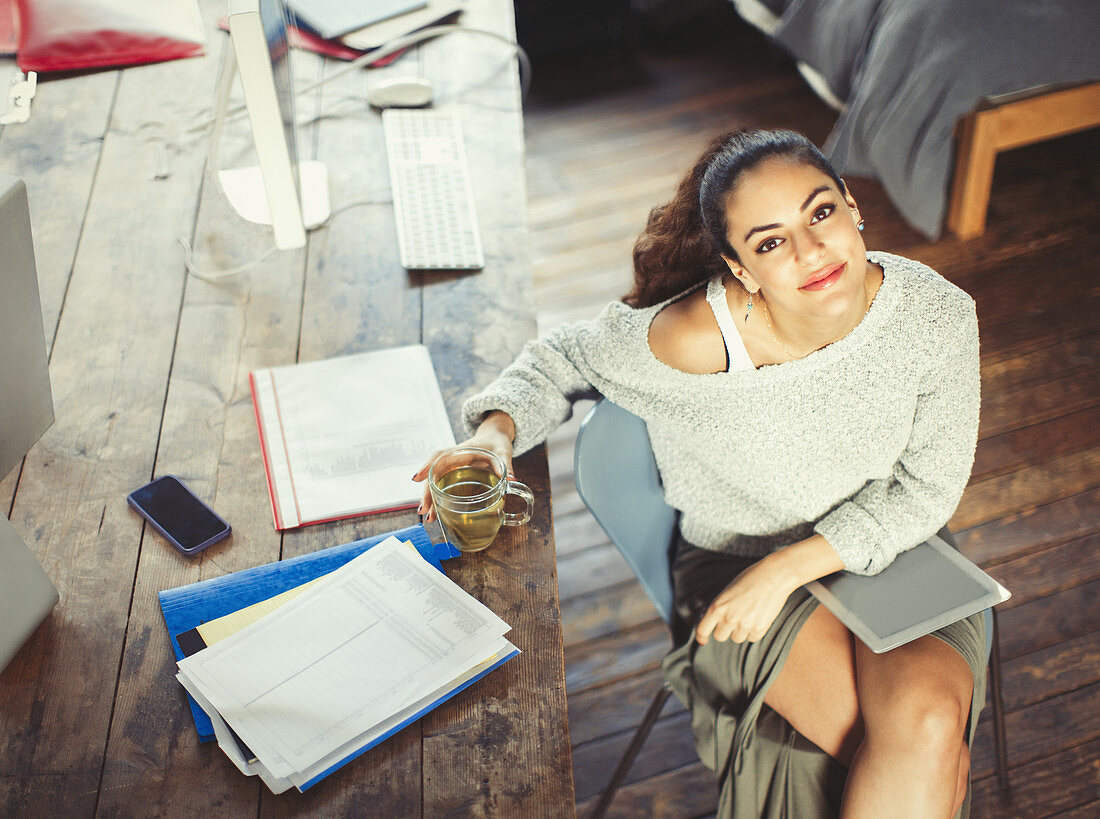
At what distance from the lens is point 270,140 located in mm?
1407

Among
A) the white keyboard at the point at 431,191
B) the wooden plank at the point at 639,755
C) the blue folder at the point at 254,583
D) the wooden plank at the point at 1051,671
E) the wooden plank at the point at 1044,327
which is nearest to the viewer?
the blue folder at the point at 254,583

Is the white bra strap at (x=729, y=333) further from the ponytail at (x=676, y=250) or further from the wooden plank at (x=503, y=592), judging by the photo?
the wooden plank at (x=503, y=592)

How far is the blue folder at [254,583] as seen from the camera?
3.53 feet

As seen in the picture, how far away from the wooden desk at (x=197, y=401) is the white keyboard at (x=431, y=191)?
30 mm

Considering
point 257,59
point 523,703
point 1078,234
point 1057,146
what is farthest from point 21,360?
point 1057,146

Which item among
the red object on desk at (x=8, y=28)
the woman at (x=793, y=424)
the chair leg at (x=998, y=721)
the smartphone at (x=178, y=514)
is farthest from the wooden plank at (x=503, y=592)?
the red object on desk at (x=8, y=28)

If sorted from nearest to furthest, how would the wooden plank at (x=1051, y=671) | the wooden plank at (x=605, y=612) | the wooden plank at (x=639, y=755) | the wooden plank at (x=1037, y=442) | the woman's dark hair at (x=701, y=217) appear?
the woman's dark hair at (x=701, y=217) → the wooden plank at (x=639, y=755) → the wooden plank at (x=1051, y=671) → the wooden plank at (x=605, y=612) → the wooden plank at (x=1037, y=442)

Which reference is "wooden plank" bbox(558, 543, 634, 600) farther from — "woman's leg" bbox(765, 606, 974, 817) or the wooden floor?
"woman's leg" bbox(765, 606, 974, 817)

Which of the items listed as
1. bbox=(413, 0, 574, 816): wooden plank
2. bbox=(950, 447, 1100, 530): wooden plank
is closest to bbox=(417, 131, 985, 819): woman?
bbox=(413, 0, 574, 816): wooden plank

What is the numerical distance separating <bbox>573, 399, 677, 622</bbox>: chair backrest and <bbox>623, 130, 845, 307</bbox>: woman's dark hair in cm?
18

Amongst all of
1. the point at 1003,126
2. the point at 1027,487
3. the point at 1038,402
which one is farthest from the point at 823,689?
the point at 1003,126

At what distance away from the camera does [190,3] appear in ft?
7.00

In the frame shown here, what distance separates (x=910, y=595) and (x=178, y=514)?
0.89 metres

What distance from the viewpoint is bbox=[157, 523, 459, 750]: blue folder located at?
1077 millimetres
